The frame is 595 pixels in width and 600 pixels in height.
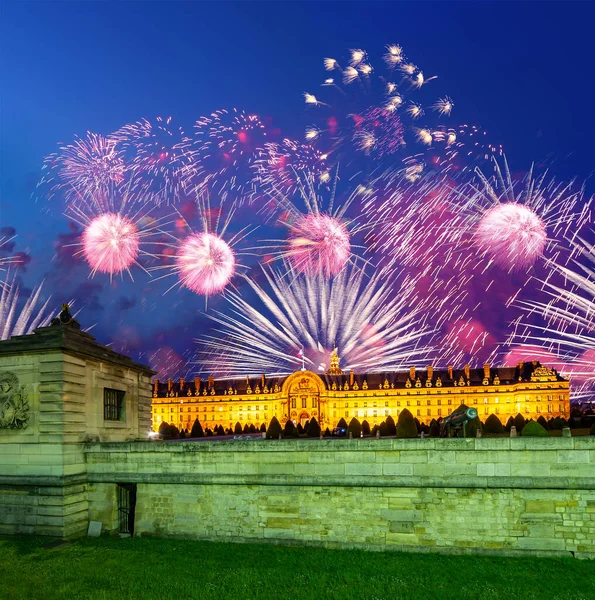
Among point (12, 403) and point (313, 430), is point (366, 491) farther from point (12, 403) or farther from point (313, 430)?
point (313, 430)

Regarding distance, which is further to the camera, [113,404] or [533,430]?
[533,430]

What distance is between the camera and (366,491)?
19219 millimetres

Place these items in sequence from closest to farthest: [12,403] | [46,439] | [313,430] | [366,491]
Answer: [366,491]
[46,439]
[12,403]
[313,430]

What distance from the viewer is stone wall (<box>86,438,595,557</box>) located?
58.3 feet

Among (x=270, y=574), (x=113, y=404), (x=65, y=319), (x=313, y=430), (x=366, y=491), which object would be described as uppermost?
(x=65, y=319)

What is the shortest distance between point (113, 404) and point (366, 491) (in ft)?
39.3

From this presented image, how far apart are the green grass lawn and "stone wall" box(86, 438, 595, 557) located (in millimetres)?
694

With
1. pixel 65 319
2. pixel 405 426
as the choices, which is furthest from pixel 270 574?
pixel 405 426

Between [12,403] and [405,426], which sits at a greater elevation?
[12,403]

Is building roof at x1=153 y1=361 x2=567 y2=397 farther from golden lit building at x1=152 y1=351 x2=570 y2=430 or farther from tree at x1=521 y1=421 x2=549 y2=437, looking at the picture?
tree at x1=521 y1=421 x2=549 y2=437

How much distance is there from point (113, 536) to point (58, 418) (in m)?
4.80

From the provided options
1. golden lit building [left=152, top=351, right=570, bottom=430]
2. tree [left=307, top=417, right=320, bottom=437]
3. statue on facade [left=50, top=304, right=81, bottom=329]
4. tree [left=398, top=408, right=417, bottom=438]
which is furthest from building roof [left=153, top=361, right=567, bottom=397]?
statue on facade [left=50, top=304, right=81, bottom=329]

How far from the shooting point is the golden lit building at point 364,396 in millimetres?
135750

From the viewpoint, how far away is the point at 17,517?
69.8 feet
